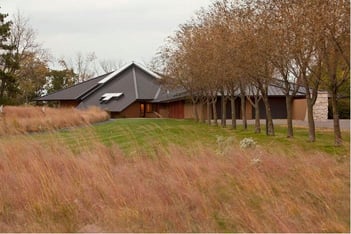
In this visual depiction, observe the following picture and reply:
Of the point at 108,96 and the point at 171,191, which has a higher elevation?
the point at 108,96

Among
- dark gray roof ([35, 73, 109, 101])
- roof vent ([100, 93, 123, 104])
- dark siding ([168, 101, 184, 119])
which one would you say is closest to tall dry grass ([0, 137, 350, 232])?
dark siding ([168, 101, 184, 119])

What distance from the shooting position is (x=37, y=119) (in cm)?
1862

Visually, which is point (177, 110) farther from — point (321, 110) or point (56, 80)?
point (56, 80)

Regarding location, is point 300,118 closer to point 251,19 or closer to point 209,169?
point 251,19

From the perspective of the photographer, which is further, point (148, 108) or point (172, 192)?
point (148, 108)

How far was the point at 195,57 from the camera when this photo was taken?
23.0 m

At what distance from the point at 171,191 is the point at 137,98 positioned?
4377 cm

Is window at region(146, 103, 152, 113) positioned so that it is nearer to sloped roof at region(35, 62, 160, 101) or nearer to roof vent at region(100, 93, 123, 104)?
sloped roof at region(35, 62, 160, 101)

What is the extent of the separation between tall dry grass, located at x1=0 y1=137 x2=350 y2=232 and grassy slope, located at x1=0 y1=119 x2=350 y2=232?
0.01 meters

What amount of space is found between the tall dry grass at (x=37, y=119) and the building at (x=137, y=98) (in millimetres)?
12104

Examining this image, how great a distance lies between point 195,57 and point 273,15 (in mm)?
10314

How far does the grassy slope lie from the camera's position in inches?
164

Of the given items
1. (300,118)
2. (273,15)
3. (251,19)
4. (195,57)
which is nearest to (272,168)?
(273,15)

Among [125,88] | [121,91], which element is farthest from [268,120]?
[125,88]
